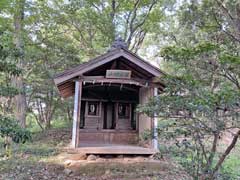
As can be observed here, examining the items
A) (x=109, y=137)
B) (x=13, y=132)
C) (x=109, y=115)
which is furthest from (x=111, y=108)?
(x=13, y=132)

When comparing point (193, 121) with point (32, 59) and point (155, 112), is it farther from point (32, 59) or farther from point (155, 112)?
point (32, 59)

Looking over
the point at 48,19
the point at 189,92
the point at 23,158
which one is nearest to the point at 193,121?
the point at 189,92

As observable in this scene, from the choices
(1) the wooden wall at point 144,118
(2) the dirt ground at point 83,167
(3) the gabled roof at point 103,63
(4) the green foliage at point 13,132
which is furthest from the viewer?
(1) the wooden wall at point 144,118

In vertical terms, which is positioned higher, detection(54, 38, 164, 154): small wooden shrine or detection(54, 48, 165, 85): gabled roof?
detection(54, 48, 165, 85): gabled roof

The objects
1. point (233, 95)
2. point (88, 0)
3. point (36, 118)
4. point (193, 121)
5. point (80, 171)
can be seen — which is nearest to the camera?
point (233, 95)

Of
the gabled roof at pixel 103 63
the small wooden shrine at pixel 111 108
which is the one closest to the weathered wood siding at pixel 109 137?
the small wooden shrine at pixel 111 108

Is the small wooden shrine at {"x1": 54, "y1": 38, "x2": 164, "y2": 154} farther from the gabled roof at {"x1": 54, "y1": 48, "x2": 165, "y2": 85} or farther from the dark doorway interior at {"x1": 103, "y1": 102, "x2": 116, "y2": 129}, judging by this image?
the gabled roof at {"x1": 54, "y1": 48, "x2": 165, "y2": 85}

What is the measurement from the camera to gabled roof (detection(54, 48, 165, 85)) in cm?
830

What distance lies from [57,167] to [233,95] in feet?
17.8

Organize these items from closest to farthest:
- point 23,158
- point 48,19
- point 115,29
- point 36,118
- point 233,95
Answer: point 233,95
point 23,158
point 48,19
point 115,29
point 36,118

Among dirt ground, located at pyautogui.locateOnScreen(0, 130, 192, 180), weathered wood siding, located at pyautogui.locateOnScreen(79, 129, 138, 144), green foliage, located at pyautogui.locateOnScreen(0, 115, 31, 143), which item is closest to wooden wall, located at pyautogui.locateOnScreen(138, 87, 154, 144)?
weathered wood siding, located at pyautogui.locateOnScreen(79, 129, 138, 144)

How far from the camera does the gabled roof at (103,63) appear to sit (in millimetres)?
8305

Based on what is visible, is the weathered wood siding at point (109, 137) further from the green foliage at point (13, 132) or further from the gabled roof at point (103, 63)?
the green foliage at point (13, 132)

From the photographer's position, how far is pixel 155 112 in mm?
4391
